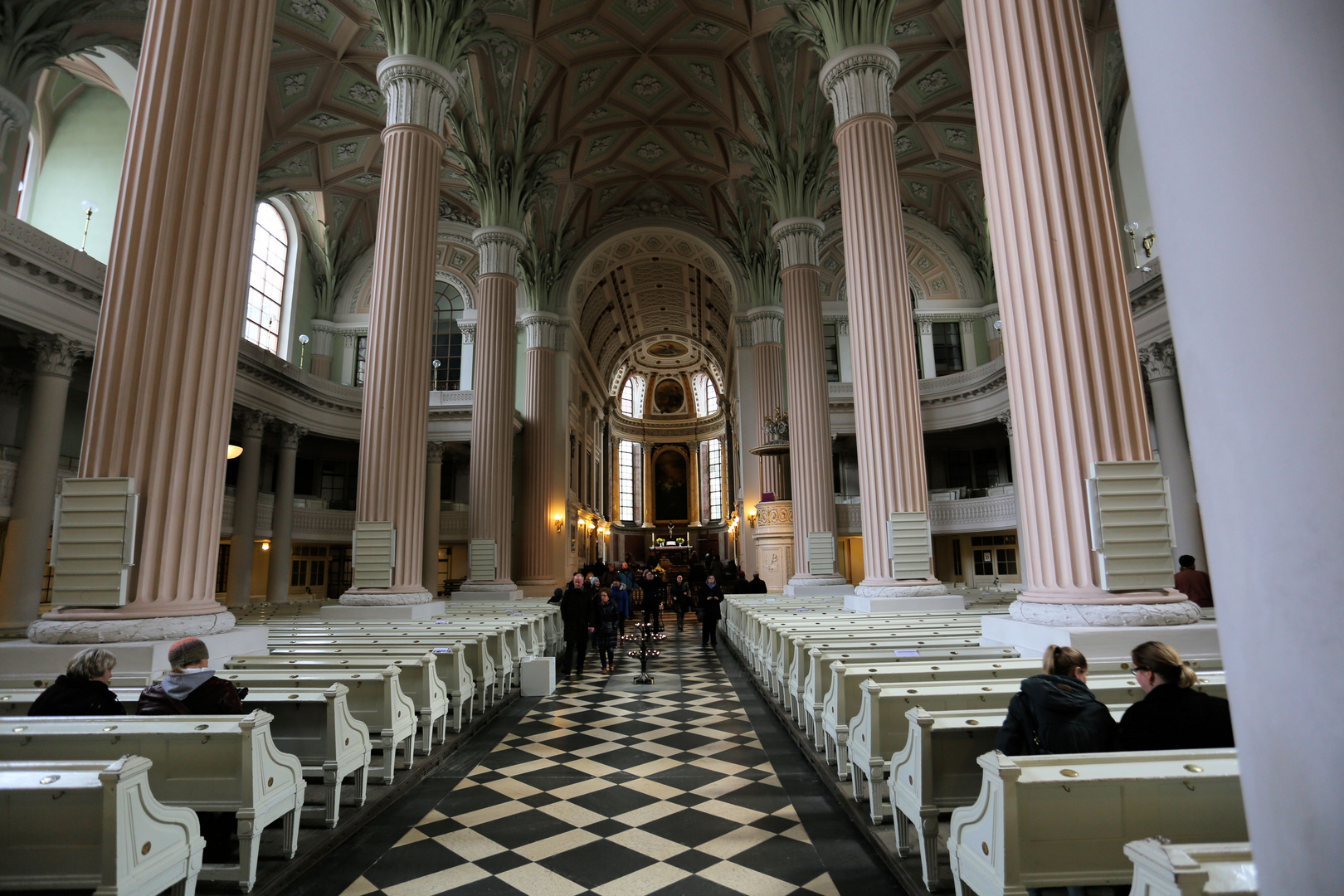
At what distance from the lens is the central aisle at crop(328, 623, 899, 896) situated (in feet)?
11.6

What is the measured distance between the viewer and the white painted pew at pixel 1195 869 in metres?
1.35

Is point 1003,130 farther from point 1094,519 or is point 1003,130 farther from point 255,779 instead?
point 255,779

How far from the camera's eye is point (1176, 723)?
2.60 metres

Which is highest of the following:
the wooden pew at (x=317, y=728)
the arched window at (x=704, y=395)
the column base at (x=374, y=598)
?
the arched window at (x=704, y=395)

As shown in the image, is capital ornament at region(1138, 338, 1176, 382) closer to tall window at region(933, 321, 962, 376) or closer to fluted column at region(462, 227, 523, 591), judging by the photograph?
tall window at region(933, 321, 962, 376)

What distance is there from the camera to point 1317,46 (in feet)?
3.45

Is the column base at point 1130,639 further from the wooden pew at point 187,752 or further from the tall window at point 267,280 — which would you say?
the tall window at point 267,280

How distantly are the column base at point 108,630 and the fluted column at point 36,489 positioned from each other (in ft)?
28.0

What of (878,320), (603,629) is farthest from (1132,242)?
(603,629)

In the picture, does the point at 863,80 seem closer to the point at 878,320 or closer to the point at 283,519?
the point at 878,320

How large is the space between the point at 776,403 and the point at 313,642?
1745 cm

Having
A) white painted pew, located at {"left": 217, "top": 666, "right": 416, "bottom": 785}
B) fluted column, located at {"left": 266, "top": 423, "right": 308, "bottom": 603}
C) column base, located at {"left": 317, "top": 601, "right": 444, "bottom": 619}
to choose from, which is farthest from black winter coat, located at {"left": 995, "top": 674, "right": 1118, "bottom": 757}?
fluted column, located at {"left": 266, "top": 423, "right": 308, "bottom": 603}

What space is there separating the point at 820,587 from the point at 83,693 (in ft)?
41.1

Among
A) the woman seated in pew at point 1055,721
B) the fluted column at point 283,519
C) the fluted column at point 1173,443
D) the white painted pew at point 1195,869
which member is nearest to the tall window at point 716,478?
the fluted column at point 283,519
